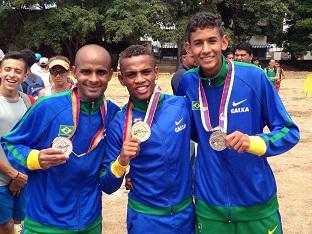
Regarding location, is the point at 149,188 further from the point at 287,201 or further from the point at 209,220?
the point at 287,201

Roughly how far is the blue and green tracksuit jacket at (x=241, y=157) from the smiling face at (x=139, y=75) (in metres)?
0.40

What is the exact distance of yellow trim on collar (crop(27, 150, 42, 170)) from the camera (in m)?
2.88

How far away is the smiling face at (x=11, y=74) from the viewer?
4238mm

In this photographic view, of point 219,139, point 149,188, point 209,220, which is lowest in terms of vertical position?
point 209,220

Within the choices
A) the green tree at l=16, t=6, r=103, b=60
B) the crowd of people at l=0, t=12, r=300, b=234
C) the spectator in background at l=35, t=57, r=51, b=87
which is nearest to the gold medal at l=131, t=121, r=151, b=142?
the crowd of people at l=0, t=12, r=300, b=234

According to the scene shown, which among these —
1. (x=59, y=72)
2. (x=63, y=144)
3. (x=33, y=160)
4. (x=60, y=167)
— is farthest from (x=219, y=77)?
(x=59, y=72)

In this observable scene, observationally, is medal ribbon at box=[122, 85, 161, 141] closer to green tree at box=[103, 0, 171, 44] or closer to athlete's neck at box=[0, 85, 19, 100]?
athlete's neck at box=[0, 85, 19, 100]

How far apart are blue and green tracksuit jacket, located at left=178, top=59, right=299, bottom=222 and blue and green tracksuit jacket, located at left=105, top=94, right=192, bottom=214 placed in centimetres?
14

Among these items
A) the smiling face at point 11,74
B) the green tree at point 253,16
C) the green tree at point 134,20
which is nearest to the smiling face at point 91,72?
the smiling face at point 11,74

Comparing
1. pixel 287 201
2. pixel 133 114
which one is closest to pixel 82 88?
pixel 133 114

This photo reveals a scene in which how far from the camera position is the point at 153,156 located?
9.78 ft

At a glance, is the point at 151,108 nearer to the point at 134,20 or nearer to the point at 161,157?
the point at 161,157

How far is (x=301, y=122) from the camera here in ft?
43.6

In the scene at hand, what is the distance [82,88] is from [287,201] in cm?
441
